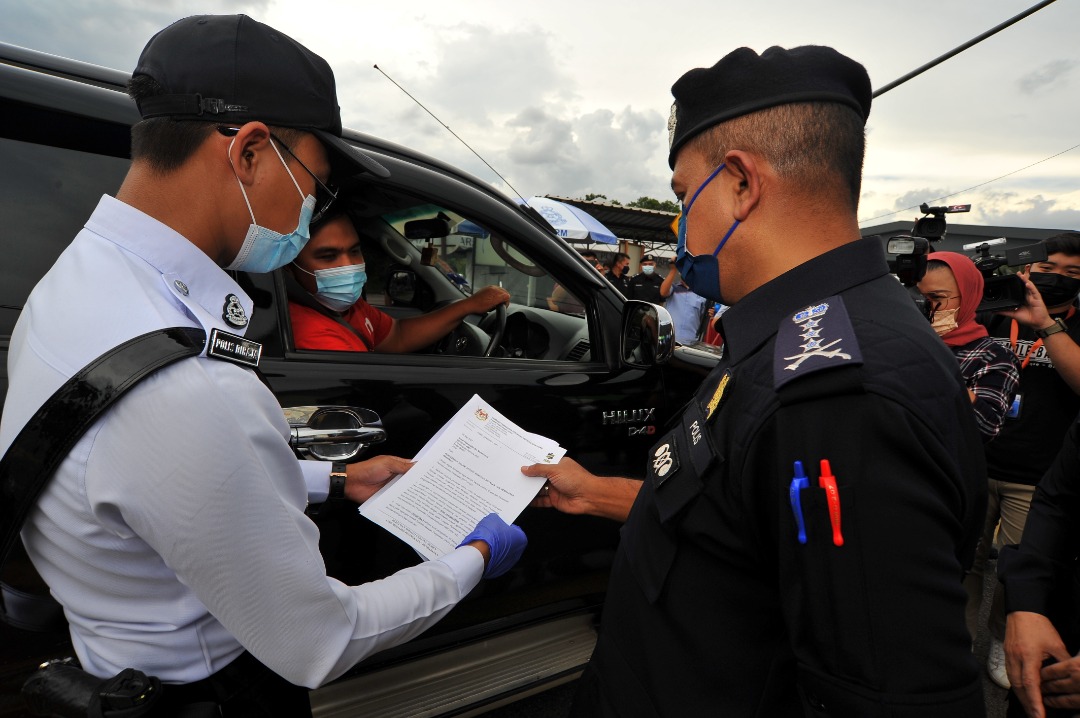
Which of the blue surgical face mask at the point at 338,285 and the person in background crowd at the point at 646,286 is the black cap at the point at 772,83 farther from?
the person in background crowd at the point at 646,286

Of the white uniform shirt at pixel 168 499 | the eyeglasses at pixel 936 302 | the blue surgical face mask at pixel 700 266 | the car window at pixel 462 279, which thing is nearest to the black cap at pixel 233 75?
the white uniform shirt at pixel 168 499

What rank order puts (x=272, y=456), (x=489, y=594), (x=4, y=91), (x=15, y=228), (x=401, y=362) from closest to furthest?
(x=272, y=456) → (x=4, y=91) → (x=15, y=228) → (x=401, y=362) → (x=489, y=594)

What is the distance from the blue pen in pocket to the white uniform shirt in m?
0.61

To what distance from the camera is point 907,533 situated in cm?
67

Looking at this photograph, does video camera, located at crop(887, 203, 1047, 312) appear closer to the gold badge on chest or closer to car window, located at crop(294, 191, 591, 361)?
car window, located at crop(294, 191, 591, 361)

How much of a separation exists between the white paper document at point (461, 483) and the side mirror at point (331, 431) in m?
0.13

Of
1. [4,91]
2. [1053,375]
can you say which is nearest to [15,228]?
[4,91]

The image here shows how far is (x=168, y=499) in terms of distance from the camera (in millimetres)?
728

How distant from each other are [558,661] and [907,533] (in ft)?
4.88

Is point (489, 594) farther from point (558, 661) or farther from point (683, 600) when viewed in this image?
point (683, 600)

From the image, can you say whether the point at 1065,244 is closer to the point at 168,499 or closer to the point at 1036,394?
the point at 1036,394

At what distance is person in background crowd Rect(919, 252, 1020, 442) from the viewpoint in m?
2.55

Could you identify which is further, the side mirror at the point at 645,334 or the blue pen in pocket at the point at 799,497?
the side mirror at the point at 645,334

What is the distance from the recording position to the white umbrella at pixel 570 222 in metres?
8.66
